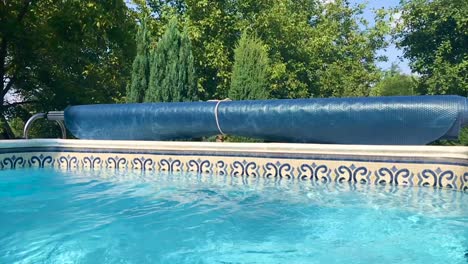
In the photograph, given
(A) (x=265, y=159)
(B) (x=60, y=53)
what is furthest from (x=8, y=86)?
(A) (x=265, y=159)

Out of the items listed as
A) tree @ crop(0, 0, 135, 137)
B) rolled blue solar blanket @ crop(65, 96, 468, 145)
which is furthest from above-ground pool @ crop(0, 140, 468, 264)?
tree @ crop(0, 0, 135, 137)

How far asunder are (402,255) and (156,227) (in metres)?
1.73

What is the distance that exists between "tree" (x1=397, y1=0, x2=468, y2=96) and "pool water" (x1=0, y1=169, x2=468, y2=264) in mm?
11577

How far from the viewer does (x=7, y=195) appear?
4684mm

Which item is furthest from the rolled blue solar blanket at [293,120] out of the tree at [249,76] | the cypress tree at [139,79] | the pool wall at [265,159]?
the tree at [249,76]

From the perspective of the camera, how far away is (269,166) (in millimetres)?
5387

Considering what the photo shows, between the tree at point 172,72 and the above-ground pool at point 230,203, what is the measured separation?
11.7 ft

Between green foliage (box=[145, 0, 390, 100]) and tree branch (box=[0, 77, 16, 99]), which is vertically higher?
green foliage (box=[145, 0, 390, 100])

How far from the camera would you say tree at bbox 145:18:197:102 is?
9.97 metres

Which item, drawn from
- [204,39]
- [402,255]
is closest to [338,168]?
[402,255]

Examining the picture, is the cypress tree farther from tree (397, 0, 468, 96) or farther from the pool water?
tree (397, 0, 468, 96)

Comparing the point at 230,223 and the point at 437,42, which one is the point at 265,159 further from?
the point at 437,42

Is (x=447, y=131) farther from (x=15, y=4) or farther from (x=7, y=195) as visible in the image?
(x=15, y=4)

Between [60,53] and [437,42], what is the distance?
12614mm
